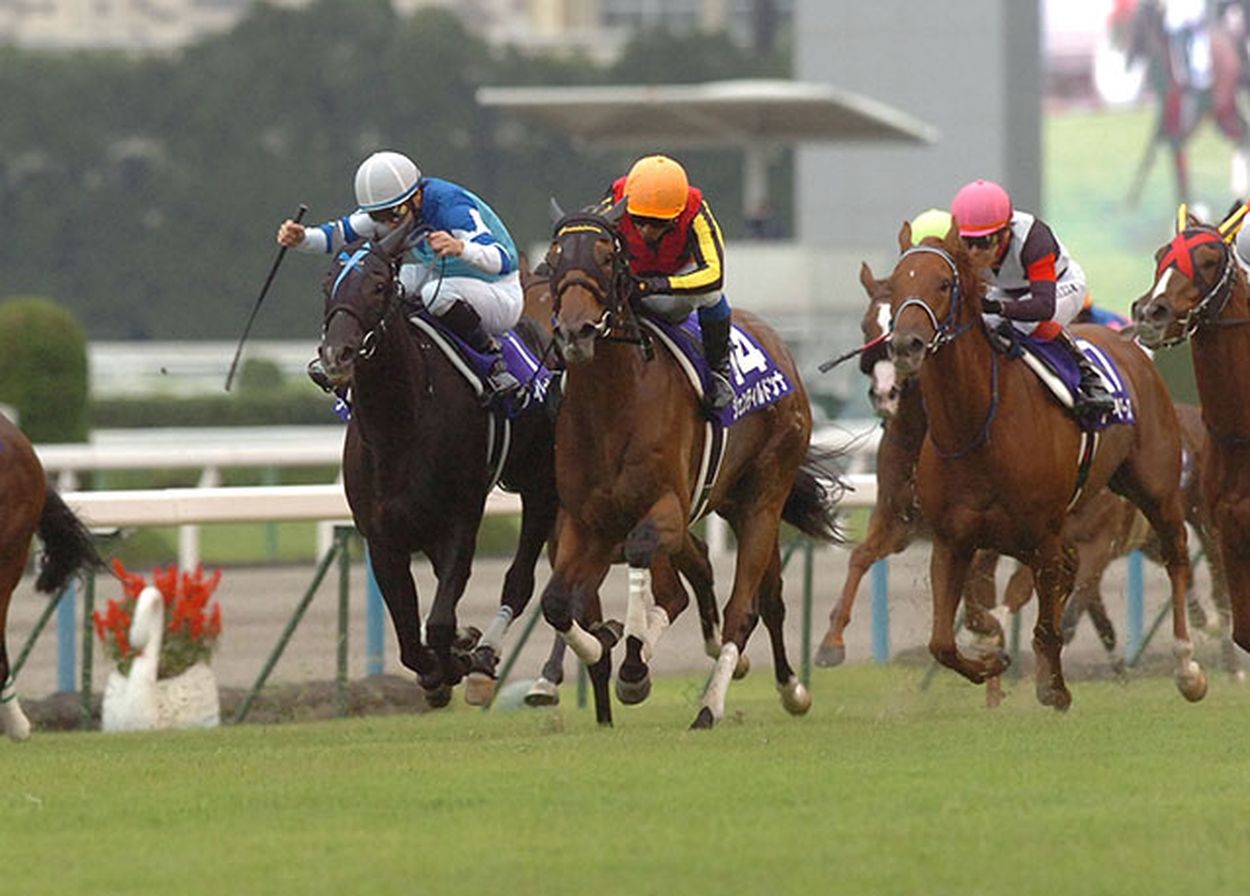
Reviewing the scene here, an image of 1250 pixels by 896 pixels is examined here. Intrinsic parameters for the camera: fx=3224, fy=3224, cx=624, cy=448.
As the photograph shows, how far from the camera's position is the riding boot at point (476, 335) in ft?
29.6

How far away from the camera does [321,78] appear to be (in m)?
57.2

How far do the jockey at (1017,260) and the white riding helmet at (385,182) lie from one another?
161cm

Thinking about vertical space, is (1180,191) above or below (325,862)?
below

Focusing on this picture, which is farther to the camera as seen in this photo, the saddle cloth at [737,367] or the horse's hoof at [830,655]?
the horse's hoof at [830,655]

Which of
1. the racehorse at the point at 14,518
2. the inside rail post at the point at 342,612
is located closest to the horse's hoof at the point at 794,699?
the inside rail post at the point at 342,612

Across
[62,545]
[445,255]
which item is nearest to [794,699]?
[445,255]

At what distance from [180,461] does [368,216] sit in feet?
27.2

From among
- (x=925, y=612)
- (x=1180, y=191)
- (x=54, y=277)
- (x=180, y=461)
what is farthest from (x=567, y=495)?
(x=54, y=277)

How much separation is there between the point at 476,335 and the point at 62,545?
4.60ft

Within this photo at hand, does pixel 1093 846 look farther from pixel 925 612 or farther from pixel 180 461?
pixel 180 461

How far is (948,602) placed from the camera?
355 inches

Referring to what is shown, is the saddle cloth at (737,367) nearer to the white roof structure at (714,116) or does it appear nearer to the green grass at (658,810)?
the green grass at (658,810)

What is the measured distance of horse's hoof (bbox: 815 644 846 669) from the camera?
35.5 ft

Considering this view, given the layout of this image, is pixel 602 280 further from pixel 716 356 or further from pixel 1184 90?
pixel 1184 90
